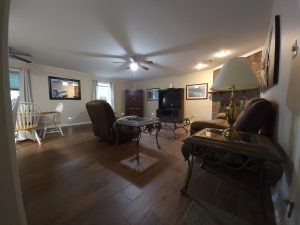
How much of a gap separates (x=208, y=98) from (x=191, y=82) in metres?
A: 1.00

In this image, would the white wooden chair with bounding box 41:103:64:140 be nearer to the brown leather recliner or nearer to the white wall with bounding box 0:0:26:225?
the brown leather recliner

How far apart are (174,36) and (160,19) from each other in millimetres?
591

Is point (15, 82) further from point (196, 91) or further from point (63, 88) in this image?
point (196, 91)

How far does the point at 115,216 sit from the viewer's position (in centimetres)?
110

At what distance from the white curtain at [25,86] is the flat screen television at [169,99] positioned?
4.65 m

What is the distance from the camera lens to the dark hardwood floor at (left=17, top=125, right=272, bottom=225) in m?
1.10

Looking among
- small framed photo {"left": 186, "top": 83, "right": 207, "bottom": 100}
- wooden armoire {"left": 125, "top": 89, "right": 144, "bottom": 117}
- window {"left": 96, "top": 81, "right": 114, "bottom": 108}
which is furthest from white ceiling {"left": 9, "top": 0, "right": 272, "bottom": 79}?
wooden armoire {"left": 125, "top": 89, "right": 144, "bottom": 117}

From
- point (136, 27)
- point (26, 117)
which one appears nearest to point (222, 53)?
point (136, 27)

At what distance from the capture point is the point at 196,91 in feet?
17.6

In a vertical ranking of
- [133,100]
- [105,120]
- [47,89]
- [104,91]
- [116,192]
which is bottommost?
[116,192]

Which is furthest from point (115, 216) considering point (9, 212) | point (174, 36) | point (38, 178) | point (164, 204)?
point (174, 36)

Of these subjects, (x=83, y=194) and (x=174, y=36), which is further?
(x=174, y=36)

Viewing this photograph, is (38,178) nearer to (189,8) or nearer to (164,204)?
(164,204)

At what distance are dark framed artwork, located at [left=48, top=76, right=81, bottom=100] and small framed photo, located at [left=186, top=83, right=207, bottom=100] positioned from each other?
14.9ft
